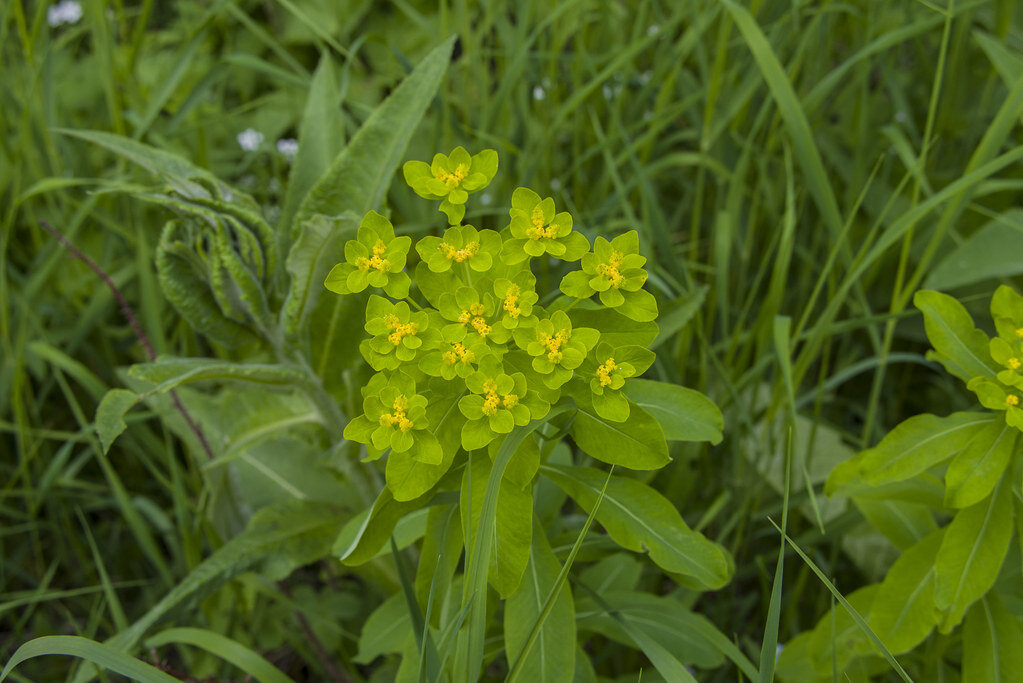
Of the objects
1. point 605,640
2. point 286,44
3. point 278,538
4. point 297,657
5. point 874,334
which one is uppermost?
point 286,44

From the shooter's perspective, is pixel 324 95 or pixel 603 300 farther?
pixel 324 95

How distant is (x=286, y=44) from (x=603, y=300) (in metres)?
2.65

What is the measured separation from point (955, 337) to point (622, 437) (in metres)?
0.59

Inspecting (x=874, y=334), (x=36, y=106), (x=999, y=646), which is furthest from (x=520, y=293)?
(x=36, y=106)

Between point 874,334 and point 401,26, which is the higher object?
point 401,26

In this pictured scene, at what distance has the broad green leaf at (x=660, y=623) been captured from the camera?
144cm

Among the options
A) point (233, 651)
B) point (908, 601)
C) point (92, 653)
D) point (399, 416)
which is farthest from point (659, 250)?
point (92, 653)

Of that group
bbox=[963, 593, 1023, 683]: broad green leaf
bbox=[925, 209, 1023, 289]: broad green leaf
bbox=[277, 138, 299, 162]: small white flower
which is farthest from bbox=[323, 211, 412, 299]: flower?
bbox=[277, 138, 299, 162]: small white flower

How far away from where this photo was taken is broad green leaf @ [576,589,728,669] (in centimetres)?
144

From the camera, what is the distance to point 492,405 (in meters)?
1.05

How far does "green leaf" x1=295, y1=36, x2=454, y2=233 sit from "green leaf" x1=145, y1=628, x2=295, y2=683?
79cm

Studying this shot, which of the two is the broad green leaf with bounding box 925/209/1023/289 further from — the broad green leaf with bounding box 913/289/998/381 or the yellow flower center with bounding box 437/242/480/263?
the yellow flower center with bounding box 437/242/480/263

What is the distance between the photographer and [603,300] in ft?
3.65

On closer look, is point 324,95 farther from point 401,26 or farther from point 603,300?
point 401,26
